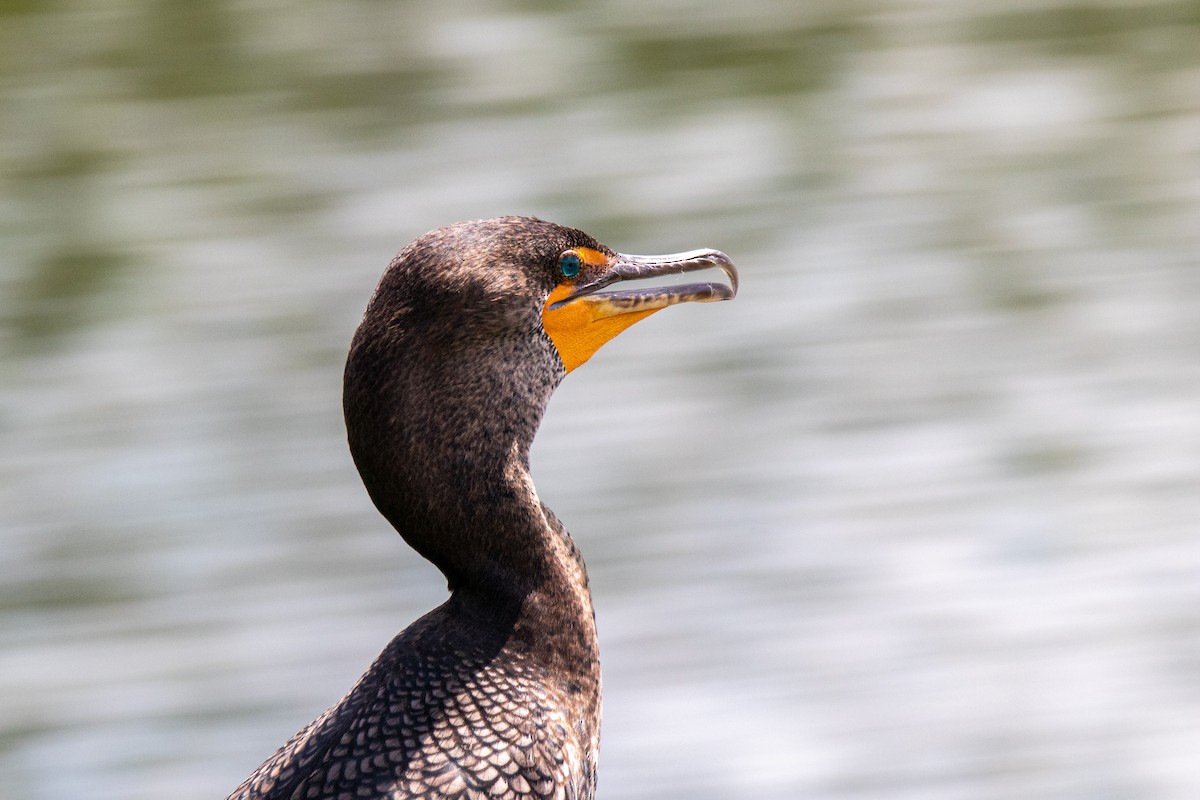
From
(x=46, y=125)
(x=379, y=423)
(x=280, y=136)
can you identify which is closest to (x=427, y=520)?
(x=379, y=423)

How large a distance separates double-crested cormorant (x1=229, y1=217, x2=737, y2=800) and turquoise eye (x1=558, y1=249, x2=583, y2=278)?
22 mm

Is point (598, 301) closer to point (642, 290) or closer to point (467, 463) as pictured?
point (642, 290)

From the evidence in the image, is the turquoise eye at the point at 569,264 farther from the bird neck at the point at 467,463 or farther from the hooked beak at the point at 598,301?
the bird neck at the point at 467,463

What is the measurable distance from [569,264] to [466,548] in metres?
0.50

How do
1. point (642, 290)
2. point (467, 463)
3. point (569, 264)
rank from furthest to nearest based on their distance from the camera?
point (642, 290), point (569, 264), point (467, 463)

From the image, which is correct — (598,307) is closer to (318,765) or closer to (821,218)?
(318,765)

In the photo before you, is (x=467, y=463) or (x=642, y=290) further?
(x=642, y=290)

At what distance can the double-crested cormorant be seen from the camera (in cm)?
233

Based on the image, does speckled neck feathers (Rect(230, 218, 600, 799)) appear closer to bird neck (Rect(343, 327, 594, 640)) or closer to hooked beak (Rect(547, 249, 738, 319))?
bird neck (Rect(343, 327, 594, 640))

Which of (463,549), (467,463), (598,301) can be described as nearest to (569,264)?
(598,301)

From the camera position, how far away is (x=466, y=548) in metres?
2.42

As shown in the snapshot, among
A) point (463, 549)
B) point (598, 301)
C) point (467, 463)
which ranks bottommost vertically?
point (463, 549)

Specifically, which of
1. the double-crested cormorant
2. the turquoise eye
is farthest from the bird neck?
the turquoise eye

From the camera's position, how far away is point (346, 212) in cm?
575
